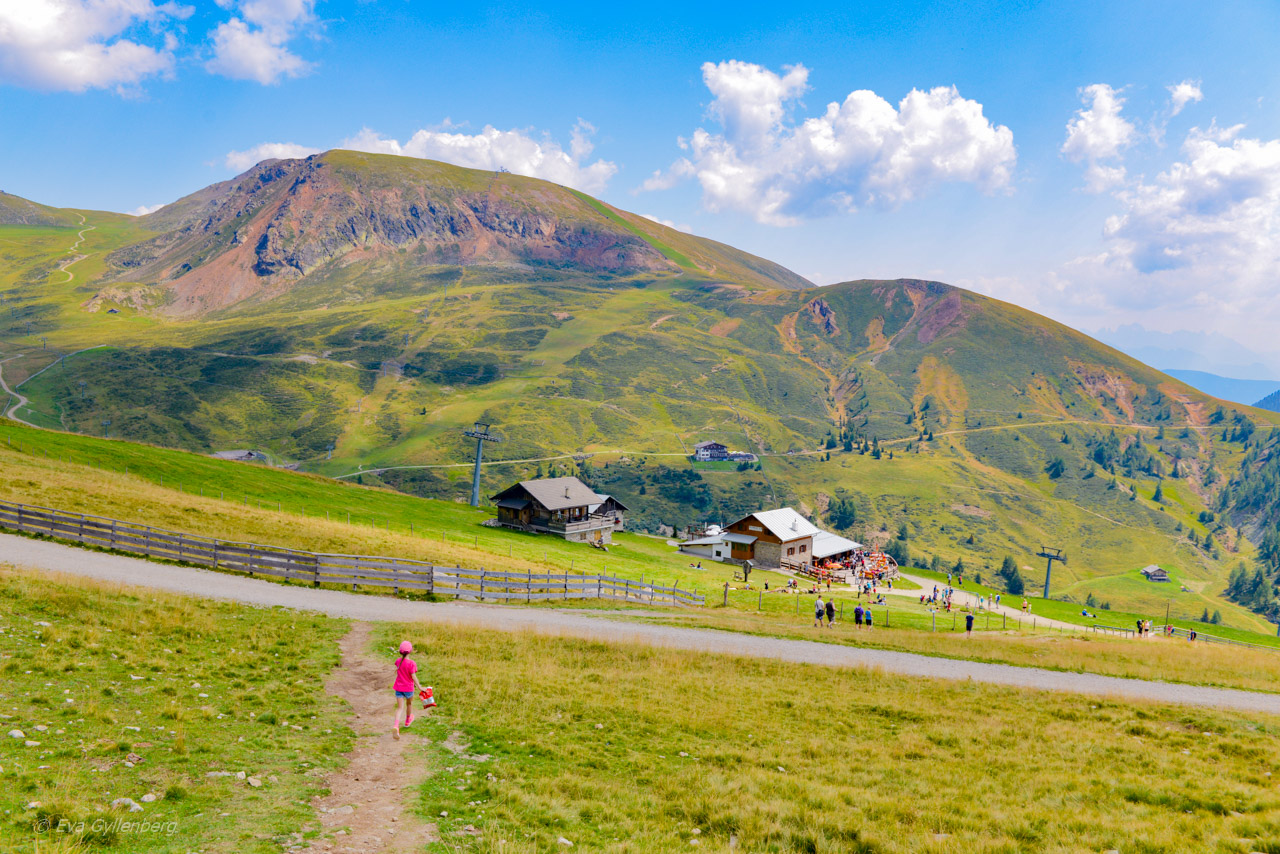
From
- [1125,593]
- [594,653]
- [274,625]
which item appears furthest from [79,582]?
[1125,593]

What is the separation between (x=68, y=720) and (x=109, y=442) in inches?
2951

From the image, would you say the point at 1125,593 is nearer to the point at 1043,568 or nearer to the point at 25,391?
the point at 1043,568

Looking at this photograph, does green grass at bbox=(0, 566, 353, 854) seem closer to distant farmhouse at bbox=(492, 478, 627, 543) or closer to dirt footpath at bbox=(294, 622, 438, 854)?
dirt footpath at bbox=(294, 622, 438, 854)

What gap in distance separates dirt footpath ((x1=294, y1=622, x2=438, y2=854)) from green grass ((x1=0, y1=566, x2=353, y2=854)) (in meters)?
0.40

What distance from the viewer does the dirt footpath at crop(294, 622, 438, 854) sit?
30.5 feet

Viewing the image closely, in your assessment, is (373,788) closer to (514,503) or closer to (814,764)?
(814,764)

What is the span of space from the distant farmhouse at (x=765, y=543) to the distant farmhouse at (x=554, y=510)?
15.8 meters

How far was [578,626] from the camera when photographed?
2825 cm

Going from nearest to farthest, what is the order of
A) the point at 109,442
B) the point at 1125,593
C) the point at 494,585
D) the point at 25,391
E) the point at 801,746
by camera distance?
the point at 801,746, the point at 494,585, the point at 109,442, the point at 1125,593, the point at 25,391

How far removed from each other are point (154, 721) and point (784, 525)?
86.3 metres

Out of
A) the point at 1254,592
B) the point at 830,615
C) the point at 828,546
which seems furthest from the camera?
the point at 1254,592

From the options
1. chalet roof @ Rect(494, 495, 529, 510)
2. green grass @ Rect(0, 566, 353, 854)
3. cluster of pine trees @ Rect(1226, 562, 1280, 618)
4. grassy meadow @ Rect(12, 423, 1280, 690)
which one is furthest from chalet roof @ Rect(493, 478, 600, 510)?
cluster of pine trees @ Rect(1226, 562, 1280, 618)

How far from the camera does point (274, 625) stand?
70.6ft

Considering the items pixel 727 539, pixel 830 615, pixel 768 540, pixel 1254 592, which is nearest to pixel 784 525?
→ pixel 768 540
